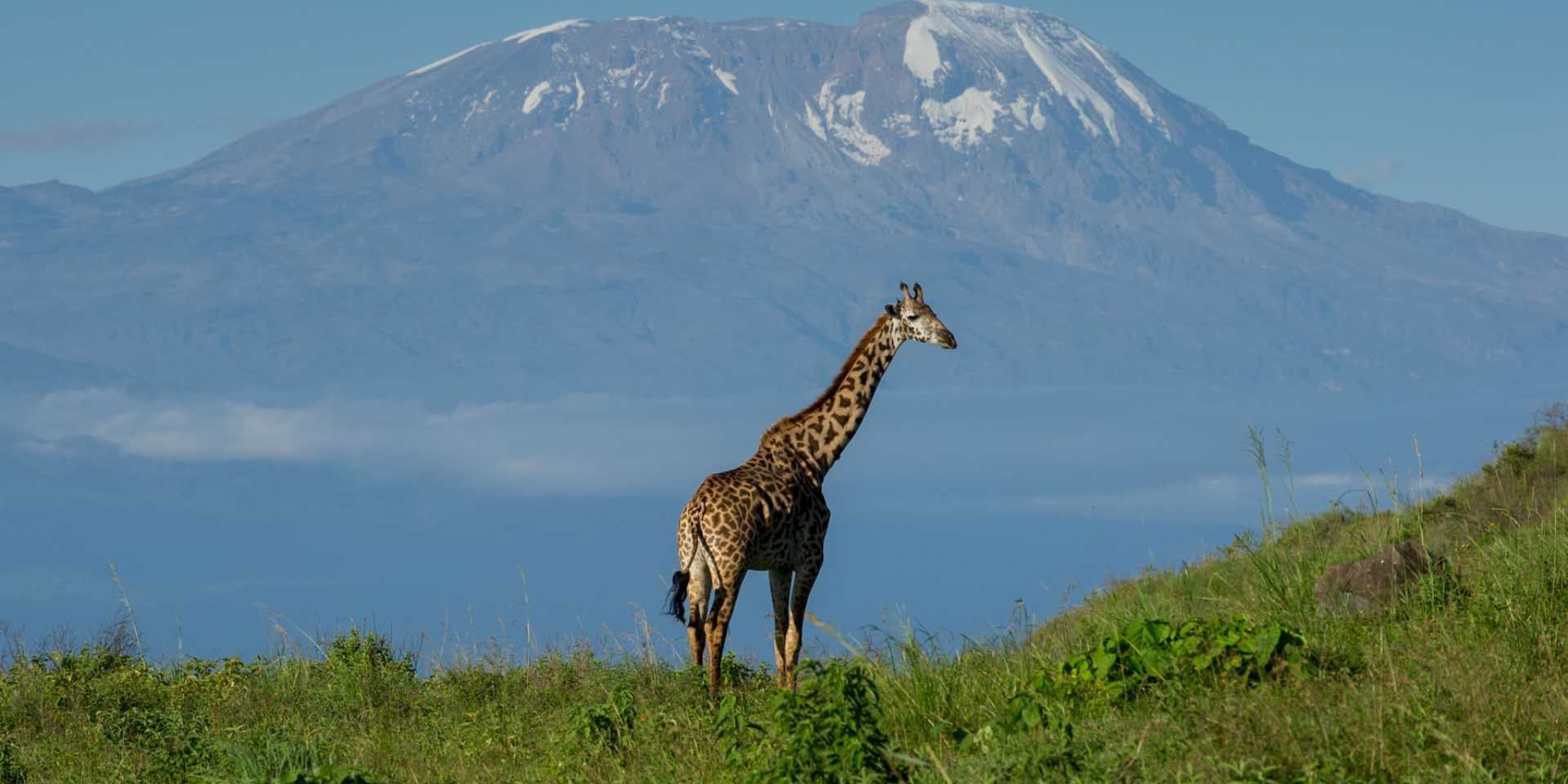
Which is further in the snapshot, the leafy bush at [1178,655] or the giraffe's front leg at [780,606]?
the giraffe's front leg at [780,606]

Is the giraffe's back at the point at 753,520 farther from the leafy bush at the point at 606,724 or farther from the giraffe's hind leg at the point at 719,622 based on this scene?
the leafy bush at the point at 606,724

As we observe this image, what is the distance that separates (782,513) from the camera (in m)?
14.2

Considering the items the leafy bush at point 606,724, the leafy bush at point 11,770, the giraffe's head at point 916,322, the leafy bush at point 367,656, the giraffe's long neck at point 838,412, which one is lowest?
the leafy bush at point 606,724

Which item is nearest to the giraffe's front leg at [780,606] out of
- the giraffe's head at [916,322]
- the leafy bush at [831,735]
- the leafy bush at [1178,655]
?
the giraffe's head at [916,322]

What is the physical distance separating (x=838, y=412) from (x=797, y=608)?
2.20m

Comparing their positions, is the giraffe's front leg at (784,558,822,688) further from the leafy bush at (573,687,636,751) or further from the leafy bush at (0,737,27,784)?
the leafy bush at (0,737,27,784)

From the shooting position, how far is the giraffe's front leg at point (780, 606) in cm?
1448

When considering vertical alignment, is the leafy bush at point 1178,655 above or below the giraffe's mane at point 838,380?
below

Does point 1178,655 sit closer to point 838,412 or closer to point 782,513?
point 782,513

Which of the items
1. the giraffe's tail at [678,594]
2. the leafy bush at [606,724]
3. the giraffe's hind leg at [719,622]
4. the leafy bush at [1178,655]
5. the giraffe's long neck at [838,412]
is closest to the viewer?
the leafy bush at [1178,655]

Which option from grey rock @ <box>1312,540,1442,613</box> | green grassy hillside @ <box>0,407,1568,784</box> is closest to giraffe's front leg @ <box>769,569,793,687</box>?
green grassy hillside @ <box>0,407,1568,784</box>

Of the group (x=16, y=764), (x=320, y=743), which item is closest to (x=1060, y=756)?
(x=320, y=743)

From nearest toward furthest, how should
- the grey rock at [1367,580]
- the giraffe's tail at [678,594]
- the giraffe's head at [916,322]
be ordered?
the grey rock at [1367,580]
the giraffe's tail at [678,594]
the giraffe's head at [916,322]

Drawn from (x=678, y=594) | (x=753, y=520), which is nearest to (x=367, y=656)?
(x=678, y=594)
